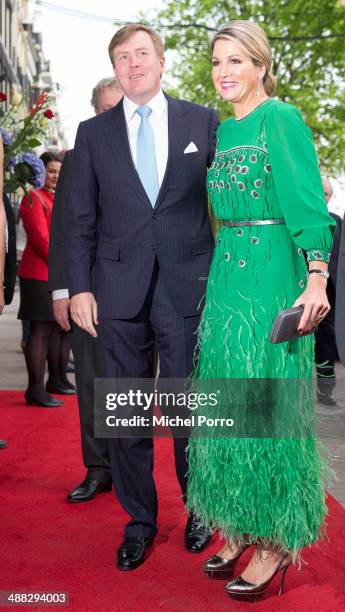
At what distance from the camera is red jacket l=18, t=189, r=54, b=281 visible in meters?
7.51

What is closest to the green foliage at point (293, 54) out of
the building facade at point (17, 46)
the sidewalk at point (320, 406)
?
the building facade at point (17, 46)

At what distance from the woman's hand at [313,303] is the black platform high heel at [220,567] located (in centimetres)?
100

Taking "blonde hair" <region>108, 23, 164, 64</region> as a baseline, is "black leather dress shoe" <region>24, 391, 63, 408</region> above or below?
below

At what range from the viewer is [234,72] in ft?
10.1

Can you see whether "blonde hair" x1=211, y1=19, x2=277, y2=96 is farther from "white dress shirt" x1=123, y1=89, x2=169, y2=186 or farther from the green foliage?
the green foliage

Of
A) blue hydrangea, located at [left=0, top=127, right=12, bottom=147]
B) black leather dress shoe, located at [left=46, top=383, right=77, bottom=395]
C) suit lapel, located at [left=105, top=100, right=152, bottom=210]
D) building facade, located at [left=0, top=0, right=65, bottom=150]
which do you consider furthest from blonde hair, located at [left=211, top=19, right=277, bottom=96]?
building facade, located at [left=0, top=0, right=65, bottom=150]

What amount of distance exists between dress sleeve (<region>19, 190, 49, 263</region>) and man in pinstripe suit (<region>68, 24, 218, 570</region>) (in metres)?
3.78

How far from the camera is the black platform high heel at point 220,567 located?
3.40 m

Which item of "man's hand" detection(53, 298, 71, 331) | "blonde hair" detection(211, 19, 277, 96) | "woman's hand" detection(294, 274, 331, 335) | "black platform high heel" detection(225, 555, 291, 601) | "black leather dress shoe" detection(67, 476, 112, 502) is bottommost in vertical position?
"black leather dress shoe" detection(67, 476, 112, 502)

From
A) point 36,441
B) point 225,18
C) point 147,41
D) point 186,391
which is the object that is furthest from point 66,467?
point 225,18

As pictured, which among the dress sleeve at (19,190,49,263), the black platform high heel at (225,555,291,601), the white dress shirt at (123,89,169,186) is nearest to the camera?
the black platform high heel at (225,555,291,601)

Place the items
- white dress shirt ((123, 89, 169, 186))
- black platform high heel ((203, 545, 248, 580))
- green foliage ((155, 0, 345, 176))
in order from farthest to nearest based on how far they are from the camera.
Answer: green foliage ((155, 0, 345, 176)) < white dress shirt ((123, 89, 169, 186)) < black platform high heel ((203, 545, 248, 580))

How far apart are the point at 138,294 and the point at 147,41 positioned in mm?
1041

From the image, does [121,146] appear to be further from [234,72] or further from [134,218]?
[234,72]
